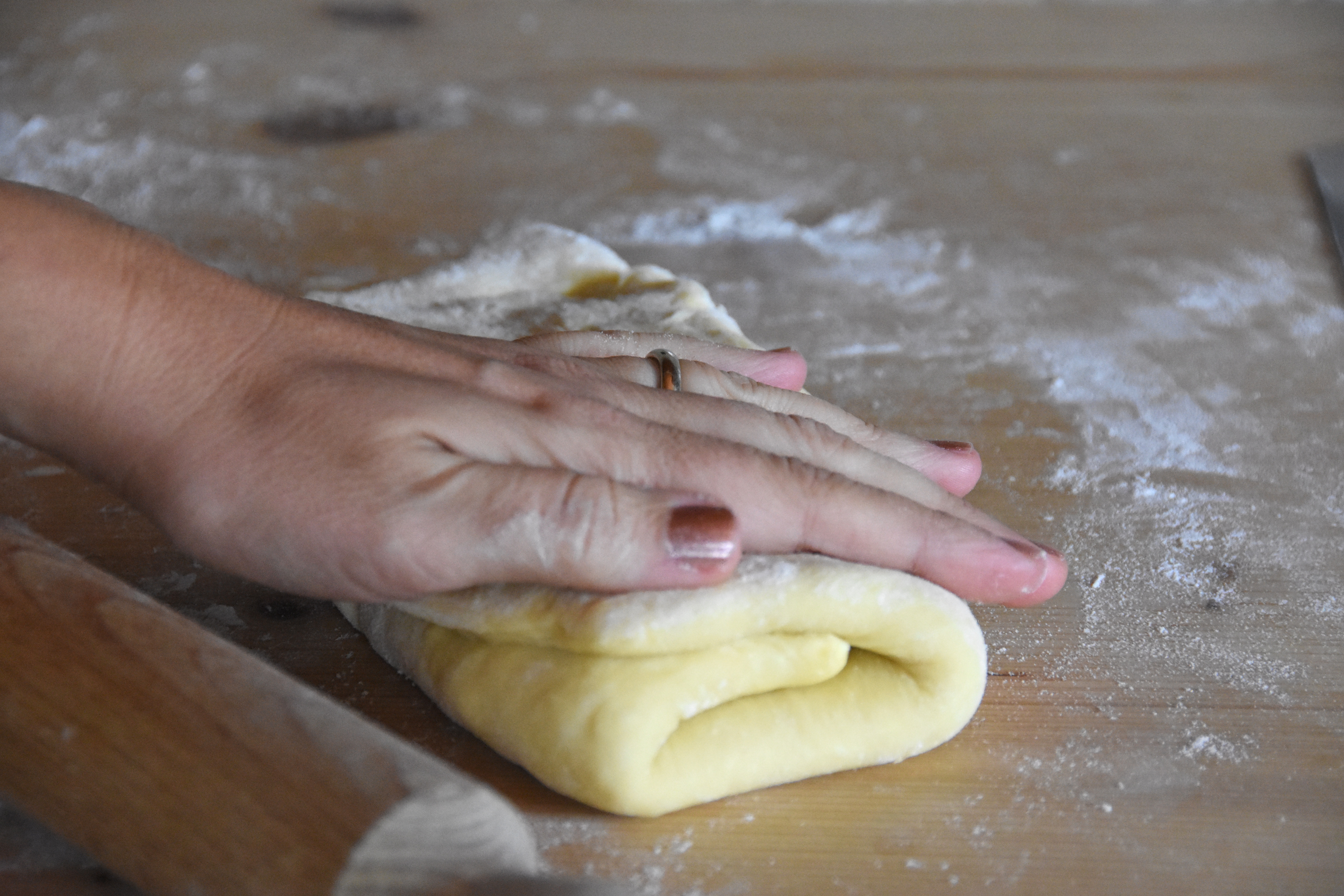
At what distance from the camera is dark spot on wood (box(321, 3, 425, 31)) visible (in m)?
2.74

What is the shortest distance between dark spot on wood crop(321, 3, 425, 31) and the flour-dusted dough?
210 cm

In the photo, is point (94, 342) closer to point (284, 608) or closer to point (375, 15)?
point (284, 608)

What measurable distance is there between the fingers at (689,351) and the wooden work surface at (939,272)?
30 cm

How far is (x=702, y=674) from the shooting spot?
920mm

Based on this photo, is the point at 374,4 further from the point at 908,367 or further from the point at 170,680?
the point at 170,680

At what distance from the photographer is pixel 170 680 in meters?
0.78

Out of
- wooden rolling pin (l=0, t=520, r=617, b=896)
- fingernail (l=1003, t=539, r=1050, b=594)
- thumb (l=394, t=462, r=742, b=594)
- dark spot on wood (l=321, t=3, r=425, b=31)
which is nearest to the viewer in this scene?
wooden rolling pin (l=0, t=520, r=617, b=896)

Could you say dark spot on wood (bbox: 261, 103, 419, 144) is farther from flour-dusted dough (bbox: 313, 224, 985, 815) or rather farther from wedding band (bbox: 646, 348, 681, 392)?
flour-dusted dough (bbox: 313, 224, 985, 815)

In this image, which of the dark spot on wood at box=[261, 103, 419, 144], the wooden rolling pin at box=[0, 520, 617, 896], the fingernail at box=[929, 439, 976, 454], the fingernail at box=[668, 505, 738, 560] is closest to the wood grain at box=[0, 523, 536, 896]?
the wooden rolling pin at box=[0, 520, 617, 896]

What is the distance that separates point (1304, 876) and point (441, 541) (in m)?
0.72

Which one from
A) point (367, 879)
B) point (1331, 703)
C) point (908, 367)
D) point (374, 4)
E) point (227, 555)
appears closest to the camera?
point (367, 879)

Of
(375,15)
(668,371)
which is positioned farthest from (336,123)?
(668,371)

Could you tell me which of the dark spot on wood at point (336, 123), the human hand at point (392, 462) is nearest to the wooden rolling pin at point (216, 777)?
the human hand at point (392, 462)

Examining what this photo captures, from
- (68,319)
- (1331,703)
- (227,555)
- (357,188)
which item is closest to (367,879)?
(227,555)
